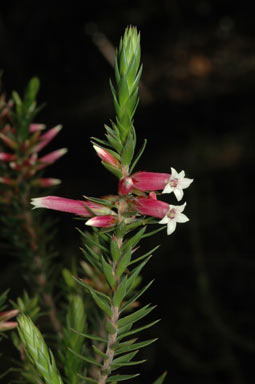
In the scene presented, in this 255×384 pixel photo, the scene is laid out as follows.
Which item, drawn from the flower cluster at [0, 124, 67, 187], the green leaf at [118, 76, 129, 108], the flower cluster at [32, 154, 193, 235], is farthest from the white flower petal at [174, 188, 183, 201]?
the flower cluster at [0, 124, 67, 187]

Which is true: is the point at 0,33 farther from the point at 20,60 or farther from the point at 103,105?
the point at 103,105

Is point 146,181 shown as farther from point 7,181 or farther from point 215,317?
point 215,317

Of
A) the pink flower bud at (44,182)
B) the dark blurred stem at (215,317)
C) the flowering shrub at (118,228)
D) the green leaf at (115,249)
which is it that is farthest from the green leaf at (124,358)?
the dark blurred stem at (215,317)

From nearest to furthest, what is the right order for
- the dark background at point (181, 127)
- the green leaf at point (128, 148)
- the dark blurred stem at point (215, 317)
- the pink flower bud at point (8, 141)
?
the green leaf at point (128, 148) < the pink flower bud at point (8, 141) < the dark blurred stem at point (215, 317) < the dark background at point (181, 127)

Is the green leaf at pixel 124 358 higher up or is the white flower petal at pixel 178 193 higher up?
the white flower petal at pixel 178 193

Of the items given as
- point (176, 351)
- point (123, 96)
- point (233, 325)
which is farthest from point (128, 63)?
point (233, 325)

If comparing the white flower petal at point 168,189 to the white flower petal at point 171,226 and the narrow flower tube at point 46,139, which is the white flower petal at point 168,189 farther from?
the narrow flower tube at point 46,139

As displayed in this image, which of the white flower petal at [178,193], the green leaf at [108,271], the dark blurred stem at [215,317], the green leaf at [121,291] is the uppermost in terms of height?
the white flower petal at [178,193]

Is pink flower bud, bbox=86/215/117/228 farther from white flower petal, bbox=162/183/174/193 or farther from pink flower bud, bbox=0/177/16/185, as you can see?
pink flower bud, bbox=0/177/16/185
